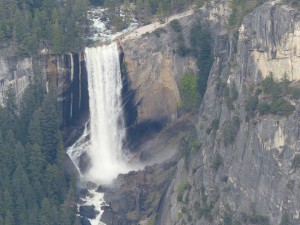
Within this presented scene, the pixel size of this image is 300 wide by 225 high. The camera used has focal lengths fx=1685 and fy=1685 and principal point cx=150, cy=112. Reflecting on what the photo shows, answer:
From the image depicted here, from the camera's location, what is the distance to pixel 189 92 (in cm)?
14712

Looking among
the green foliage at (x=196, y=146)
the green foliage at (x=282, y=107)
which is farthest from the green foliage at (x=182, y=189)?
the green foliage at (x=282, y=107)

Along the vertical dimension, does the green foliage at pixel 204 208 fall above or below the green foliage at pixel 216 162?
below


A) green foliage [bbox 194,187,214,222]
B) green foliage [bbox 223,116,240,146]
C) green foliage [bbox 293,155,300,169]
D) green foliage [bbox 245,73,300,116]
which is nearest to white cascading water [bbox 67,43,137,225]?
green foliage [bbox 194,187,214,222]

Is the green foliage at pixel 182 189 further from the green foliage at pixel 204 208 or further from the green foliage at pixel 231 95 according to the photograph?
the green foliage at pixel 231 95

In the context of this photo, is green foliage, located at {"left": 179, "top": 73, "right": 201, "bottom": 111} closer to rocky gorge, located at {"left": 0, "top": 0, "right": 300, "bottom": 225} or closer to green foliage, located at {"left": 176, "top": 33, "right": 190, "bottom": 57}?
rocky gorge, located at {"left": 0, "top": 0, "right": 300, "bottom": 225}

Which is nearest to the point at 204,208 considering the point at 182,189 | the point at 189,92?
the point at 182,189

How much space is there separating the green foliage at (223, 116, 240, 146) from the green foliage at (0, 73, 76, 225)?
1632cm

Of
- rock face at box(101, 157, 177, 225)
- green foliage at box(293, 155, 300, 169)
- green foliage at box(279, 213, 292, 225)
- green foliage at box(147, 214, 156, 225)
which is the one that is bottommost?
green foliage at box(147, 214, 156, 225)

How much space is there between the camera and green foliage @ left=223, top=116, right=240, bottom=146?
132m

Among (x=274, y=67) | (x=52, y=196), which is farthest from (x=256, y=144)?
(x=52, y=196)

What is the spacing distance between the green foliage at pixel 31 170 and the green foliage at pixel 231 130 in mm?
16323

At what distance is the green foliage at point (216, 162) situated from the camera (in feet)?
438

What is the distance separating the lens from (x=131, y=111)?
492 ft

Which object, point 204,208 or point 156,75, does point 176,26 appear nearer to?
point 156,75
